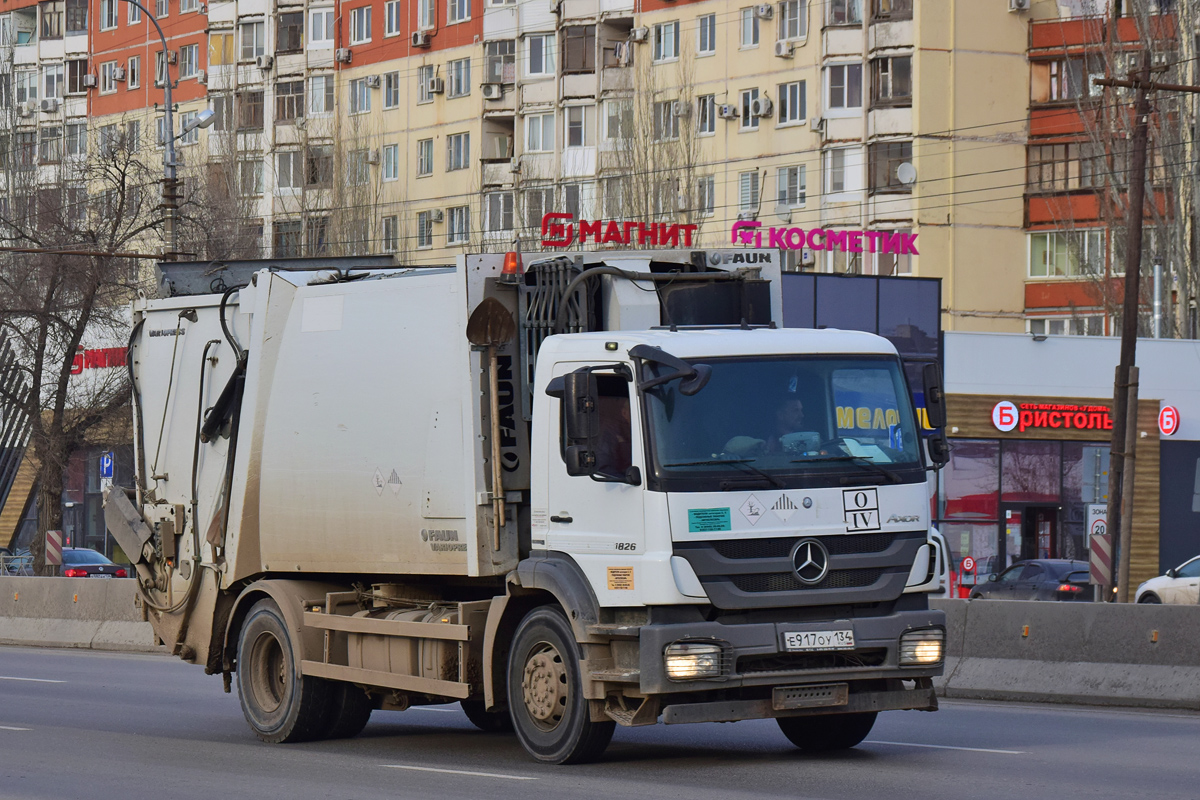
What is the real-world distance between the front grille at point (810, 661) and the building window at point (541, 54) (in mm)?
58476

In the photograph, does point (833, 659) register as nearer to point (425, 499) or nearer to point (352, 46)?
point (425, 499)

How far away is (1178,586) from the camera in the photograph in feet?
105

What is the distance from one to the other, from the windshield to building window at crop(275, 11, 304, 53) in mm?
66997

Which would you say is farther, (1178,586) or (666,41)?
(666,41)

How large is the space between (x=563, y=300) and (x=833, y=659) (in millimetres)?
2732

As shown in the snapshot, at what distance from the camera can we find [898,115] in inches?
2318

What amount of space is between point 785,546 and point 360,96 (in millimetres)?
65247

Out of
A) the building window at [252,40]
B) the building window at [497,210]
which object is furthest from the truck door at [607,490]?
the building window at [252,40]

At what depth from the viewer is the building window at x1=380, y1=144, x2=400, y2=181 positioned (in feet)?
240

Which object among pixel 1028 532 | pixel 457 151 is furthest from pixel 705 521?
pixel 457 151

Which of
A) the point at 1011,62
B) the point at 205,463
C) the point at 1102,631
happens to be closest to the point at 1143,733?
the point at 1102,631

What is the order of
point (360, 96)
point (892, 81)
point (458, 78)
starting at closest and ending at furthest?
point (892, 81) < point (458, 78) < point (360, 96)

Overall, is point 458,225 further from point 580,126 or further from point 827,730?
point 827,730

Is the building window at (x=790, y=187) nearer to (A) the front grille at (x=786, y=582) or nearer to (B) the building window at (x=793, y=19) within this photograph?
(B) the building window at (x=793, y=19)
